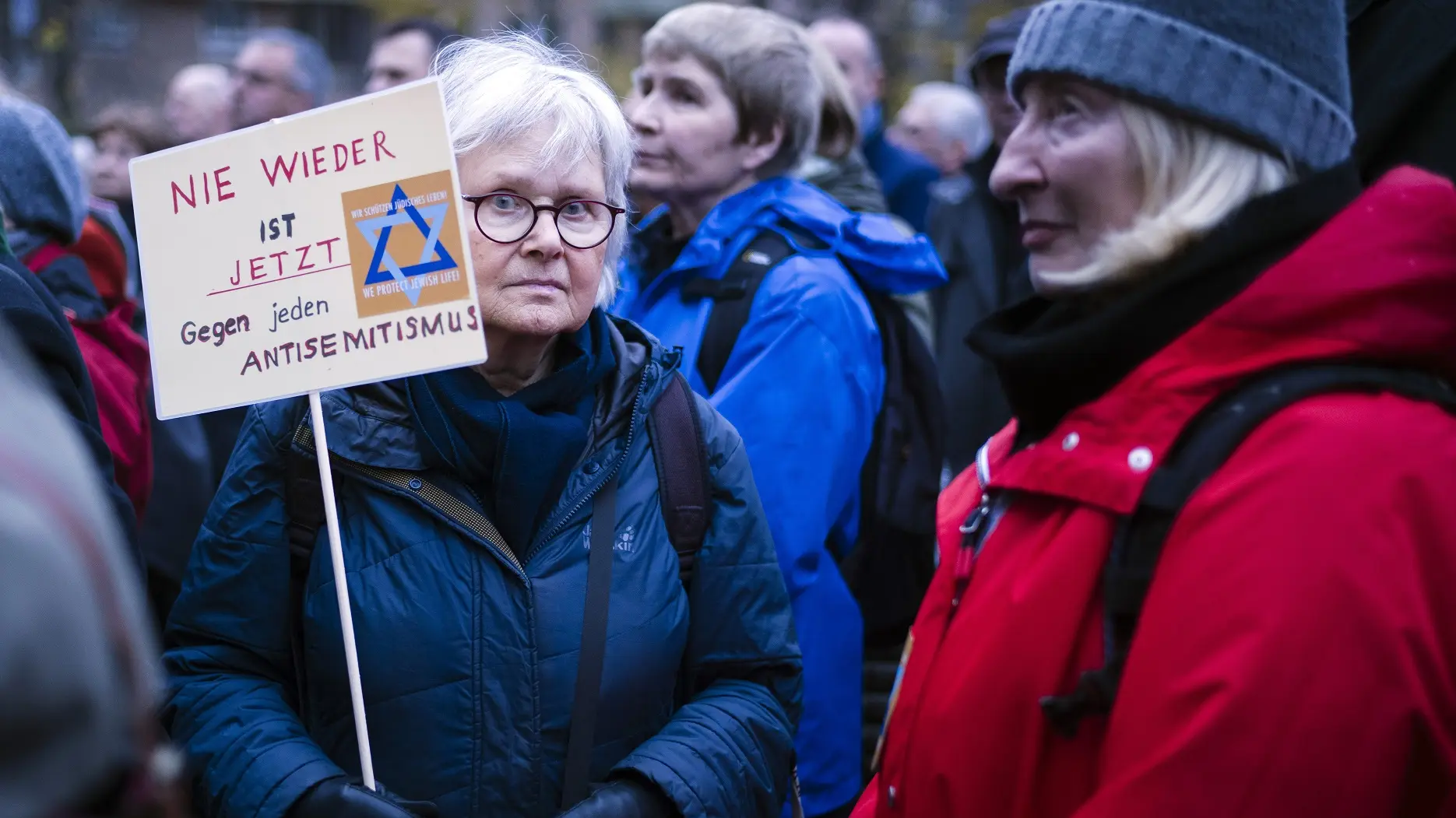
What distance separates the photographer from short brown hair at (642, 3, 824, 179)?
12.4ft

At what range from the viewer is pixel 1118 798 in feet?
5.08

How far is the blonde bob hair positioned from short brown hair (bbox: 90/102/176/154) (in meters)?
5.87

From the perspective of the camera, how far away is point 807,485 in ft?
10.4

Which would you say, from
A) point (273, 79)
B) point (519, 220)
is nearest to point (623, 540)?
point (519, 220)

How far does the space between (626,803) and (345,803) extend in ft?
1.40

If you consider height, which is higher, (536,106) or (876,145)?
(876,145)

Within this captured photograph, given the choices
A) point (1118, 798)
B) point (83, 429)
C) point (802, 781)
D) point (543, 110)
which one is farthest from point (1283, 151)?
point (83, 429)

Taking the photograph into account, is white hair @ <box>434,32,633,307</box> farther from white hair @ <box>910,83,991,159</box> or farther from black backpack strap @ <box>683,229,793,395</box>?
white hair @ <box>910,83,991,159</box>

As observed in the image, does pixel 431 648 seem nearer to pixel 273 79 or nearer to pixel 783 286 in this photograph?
pixel 783 286

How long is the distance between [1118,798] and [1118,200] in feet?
2.44

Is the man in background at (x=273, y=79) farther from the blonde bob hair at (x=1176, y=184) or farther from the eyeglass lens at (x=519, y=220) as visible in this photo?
the blonde bob hair at (x=1176, y=184)

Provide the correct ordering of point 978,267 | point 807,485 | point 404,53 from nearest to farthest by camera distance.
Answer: point 807,485
point 978,267
point 404,53

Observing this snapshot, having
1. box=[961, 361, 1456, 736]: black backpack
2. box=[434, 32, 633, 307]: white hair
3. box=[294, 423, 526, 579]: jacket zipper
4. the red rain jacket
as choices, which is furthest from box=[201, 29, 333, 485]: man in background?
box=[961, 361, 1456, 736]: black backpack

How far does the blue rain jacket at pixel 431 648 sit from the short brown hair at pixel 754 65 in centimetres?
153
